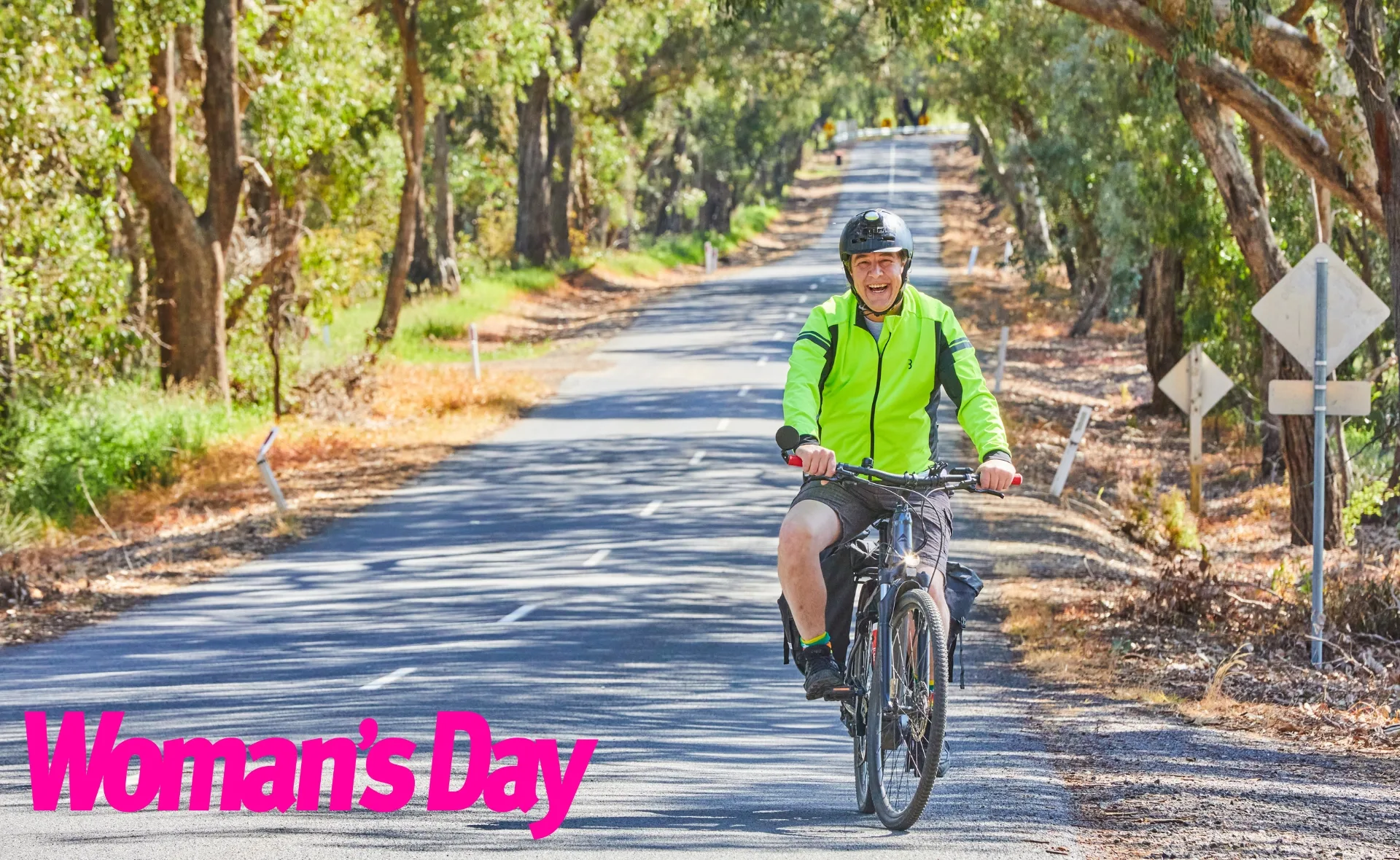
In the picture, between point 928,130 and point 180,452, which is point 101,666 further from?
point 928,130

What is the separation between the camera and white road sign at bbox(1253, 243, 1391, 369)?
40.7 ft

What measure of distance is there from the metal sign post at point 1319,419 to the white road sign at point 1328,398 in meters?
0.12

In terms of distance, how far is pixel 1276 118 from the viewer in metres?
14.7

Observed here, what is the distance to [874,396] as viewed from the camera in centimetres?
676

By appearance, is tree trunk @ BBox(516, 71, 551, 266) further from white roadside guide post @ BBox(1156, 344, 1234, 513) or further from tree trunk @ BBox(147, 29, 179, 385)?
white roadside guide post @ BBox(1156, 344, 1234, 513)

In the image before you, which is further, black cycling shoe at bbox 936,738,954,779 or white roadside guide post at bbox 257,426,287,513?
white roadside guide post at bbox 257,426,287,513

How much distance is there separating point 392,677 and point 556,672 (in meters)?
1.00

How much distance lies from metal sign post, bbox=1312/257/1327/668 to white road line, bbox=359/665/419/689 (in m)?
5.84

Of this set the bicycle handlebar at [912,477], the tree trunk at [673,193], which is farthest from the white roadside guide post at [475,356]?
the tree trunk at [673,193]

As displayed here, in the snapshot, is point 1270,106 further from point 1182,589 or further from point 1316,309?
point 1182,589

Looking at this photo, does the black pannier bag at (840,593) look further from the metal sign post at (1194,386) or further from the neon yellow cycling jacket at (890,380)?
the metal sign post at (1194,386)

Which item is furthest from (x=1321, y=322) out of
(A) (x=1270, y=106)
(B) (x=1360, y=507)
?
(B) (x=1360, y=507)

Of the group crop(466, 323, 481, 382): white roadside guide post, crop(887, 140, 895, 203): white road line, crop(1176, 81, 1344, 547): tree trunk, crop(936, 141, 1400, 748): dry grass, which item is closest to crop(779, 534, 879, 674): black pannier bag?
crop(936, 141, 1400, 748): dry grass

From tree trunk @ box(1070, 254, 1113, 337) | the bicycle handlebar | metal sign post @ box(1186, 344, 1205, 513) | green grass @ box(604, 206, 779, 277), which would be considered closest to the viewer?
the bicycle handlebar
